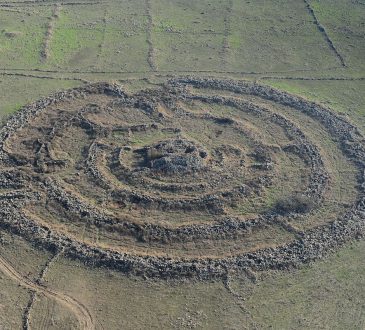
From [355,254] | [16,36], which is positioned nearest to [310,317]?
[355,254]

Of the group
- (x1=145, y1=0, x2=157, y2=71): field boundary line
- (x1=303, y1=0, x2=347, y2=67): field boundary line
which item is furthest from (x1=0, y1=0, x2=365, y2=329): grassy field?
(x1=303, y1=0, x2=347, y2=67): field boundary line

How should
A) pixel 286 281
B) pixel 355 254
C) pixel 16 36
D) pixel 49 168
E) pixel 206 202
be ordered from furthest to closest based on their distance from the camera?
pixel 16 36
pixel 49 168
pixel 206 202
pixel 355 254
pixel 286 281

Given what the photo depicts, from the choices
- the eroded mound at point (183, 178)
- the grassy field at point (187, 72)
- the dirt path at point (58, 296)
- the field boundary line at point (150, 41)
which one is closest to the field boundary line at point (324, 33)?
the grassy field at point (187, 72)

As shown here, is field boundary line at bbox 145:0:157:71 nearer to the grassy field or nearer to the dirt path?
the grassy field

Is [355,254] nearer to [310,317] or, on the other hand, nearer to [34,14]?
[310,317]

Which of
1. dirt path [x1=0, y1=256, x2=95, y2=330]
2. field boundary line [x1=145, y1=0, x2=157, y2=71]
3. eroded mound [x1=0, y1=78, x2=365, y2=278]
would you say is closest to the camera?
dirt path [x1=0, y1=256, x2=95, y2=330]

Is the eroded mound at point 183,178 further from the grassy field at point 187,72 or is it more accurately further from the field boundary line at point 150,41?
the field boundary line at point 150,41

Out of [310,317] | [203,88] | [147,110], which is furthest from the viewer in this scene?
[203,88]
